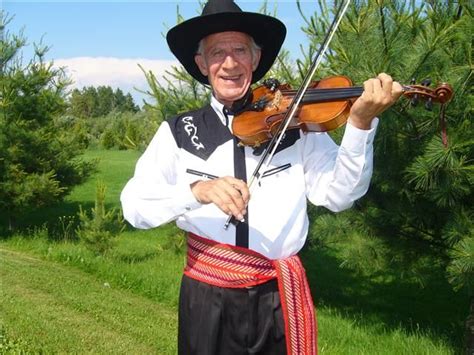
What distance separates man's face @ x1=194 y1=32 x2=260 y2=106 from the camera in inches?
85.1

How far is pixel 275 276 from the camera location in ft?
6.86

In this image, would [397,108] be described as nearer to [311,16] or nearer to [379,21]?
[379,21]

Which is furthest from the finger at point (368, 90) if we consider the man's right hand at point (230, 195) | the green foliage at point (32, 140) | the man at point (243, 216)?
the green foliage at point (32, 140)

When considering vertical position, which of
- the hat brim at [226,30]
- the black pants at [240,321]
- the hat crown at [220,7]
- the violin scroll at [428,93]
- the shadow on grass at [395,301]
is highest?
the hat crown at [220,7]

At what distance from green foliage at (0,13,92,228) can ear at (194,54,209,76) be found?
6.94 m

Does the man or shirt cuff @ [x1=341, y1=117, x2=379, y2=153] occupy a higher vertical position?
shirt cuff @ [x1=341, y1=117, x2=379, y2=153]

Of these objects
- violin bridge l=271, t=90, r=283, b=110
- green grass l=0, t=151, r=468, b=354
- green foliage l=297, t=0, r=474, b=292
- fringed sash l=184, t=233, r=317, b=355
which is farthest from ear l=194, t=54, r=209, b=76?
green grass l=0, t=151, r=468, b=354

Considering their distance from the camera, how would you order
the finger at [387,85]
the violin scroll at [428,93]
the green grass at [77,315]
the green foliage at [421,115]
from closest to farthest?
the finger at [387,85]
the violin scroll at [428,93]
the green foliage at [421,115]
the green grass at [77,315]

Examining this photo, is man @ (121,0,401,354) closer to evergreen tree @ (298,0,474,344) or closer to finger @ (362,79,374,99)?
finger @ (362,79,374,99)

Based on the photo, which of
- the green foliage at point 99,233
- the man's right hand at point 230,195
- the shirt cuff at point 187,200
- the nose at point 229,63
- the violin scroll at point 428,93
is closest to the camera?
the man's right hand at point 230,195

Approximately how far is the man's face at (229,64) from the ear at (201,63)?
0.24 ft

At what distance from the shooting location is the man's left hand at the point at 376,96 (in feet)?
5.92

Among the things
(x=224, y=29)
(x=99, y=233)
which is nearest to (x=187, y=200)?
(x=224, y=29)

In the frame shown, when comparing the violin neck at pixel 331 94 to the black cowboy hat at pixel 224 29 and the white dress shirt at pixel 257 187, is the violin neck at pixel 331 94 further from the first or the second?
the black cowboy hat at pixel 224 29
